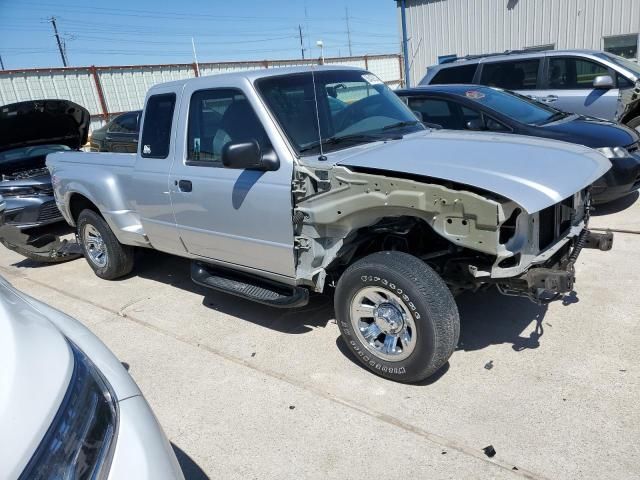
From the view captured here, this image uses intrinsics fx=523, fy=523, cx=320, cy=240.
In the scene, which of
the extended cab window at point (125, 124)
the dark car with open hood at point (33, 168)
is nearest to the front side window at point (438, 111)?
the dark car with open hood at point (33, 168)

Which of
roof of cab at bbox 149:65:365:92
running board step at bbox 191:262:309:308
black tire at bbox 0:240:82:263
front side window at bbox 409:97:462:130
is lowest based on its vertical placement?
black tire at bbox 0:240:82:263

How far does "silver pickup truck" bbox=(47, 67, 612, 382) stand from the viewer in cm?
304

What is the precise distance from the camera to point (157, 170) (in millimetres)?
4590

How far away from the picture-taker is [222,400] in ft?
11.4

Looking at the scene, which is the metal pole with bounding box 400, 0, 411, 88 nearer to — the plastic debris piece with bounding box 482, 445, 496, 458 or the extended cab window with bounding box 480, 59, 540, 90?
the extended cab window with bounding box 480, 59, 540, 90

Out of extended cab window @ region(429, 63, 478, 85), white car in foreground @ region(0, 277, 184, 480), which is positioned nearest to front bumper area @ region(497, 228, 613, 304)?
white car in foreground @ region(0, 277, 184, 480)

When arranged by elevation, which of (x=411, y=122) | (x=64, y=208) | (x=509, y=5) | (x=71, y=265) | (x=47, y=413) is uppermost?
(x=509, y=5)

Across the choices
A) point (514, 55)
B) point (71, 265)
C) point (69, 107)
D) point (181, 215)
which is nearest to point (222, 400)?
point (181, 215)

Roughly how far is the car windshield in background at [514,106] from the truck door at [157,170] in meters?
3.82

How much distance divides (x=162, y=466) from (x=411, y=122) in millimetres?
3535

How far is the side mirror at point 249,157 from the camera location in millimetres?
3475

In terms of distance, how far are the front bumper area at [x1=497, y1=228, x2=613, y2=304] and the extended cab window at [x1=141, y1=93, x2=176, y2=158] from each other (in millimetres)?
3022

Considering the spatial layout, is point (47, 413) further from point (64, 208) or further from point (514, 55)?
point (514, 55)

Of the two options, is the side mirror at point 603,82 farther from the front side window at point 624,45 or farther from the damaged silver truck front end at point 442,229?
the front side window at point 624,45
